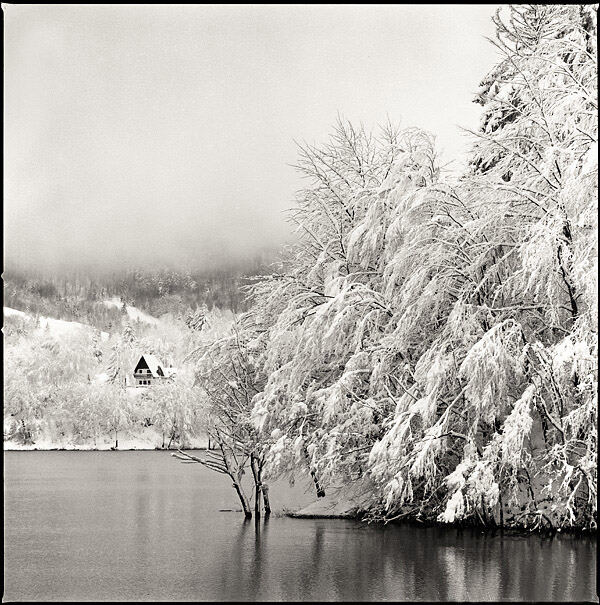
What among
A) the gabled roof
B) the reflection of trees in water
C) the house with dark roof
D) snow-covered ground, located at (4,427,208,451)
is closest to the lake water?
the reflection of trees in water

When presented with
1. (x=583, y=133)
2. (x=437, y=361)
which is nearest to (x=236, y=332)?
(x=437, y=361)

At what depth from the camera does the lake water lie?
1434cm

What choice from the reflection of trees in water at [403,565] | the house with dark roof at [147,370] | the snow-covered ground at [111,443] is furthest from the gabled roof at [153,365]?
the reflection of trees in water at [403,565]

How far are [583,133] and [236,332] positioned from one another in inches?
516

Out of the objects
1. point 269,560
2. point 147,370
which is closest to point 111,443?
point 147,370

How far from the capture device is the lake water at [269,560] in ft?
47.1

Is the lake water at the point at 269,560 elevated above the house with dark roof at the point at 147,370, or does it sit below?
above

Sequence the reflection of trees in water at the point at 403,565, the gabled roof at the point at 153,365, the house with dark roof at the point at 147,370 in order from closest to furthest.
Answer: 1. the reflection of trees in water at the point at 403,565
2. the house with dark roof at the point at 147,370
3. the gabled roof at the point at 153,365

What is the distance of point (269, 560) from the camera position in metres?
17.6

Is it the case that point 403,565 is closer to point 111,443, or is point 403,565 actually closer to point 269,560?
point 269,560

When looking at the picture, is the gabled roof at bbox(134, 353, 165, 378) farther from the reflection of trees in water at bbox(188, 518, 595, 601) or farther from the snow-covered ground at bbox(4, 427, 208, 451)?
the reflection of trees in water at bbox(188, 518, 595, 601)

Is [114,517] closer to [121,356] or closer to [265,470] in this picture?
[265,470]

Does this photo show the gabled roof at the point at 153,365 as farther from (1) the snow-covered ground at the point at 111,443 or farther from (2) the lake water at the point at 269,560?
(2) the lake water at the point at 269,560

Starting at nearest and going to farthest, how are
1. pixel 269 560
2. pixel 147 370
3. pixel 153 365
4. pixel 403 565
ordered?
pixel 403 565 < pixel 269 560 < pixel 147 370 < pixel 153 365
